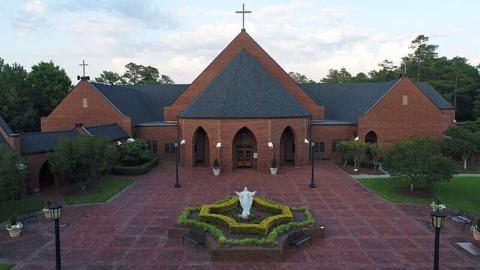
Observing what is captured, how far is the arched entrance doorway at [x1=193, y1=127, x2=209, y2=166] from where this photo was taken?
1665 inches

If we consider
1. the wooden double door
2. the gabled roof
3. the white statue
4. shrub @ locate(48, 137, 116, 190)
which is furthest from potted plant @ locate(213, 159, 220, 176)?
the gabled roof

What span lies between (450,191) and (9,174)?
33.0 meters

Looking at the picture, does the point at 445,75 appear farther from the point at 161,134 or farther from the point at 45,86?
the point at 45,86

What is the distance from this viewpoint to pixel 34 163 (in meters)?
29.7

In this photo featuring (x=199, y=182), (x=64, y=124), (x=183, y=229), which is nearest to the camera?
(x=183, y=229)

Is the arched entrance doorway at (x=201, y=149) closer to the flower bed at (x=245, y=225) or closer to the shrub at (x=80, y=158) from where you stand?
the shrub at (x=80, y=158)

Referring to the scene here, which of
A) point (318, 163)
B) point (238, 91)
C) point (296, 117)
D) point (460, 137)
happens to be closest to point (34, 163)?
point (238, 91)

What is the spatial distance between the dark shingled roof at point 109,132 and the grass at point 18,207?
541 inches

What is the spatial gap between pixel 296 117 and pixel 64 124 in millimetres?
30921

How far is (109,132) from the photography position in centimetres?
4191

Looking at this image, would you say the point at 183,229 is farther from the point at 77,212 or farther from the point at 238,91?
the point at 238,91

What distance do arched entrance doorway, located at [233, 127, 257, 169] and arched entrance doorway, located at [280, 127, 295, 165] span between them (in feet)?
13.9

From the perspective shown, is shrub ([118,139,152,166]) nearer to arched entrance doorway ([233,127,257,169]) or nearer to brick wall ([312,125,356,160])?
arched entrance doorway ([233,127,257,169])

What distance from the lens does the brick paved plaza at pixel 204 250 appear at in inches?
653
